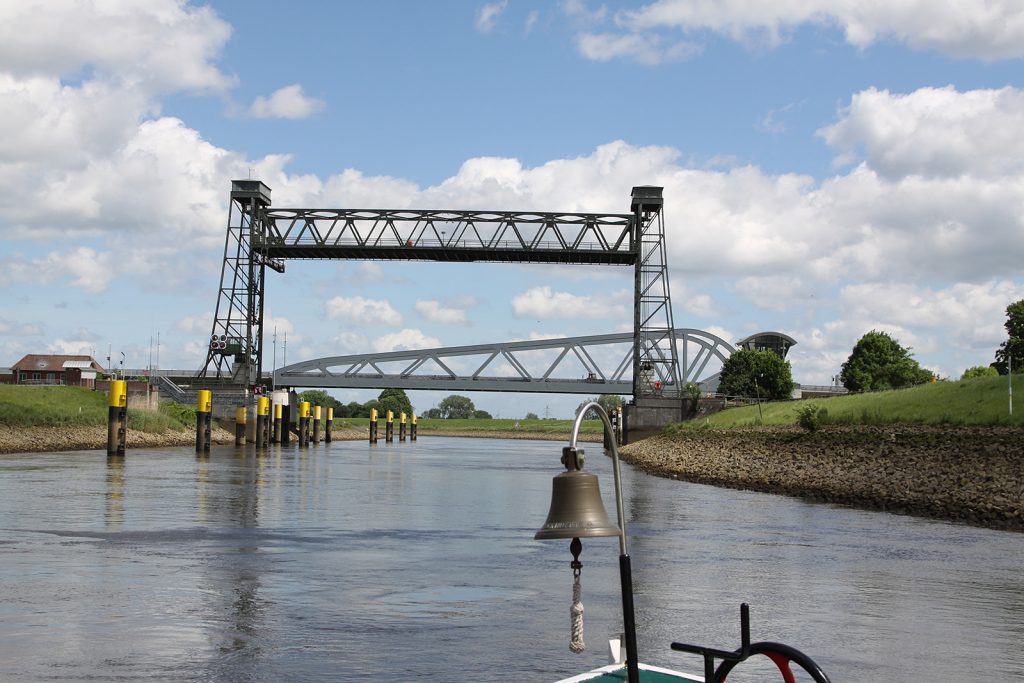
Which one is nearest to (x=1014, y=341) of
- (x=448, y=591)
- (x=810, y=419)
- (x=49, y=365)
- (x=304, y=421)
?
(x=810, y=419)

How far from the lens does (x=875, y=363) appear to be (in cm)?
12825

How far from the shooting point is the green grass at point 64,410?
63.9 m

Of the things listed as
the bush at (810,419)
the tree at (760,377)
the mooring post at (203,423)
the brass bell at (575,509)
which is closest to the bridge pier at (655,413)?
the bush at (810,419)

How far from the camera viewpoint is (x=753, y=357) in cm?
13038

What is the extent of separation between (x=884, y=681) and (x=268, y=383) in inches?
3502

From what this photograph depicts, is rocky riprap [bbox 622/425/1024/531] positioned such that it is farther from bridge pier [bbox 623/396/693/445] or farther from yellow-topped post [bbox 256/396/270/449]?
yellow-topped post [bbox 256/396/270/449]

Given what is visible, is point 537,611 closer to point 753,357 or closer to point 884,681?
point 884,681

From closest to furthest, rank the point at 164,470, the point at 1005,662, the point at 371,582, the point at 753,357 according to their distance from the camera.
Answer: the point at 1005,662 < the point at 371,582 < the point at 164,470 < the point at 753,357

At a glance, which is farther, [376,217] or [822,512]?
[376,217]

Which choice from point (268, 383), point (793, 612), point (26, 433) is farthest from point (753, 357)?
point (793, 612)

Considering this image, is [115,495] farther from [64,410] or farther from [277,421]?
[277,421]

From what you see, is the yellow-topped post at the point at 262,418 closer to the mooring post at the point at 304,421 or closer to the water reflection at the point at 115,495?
the mooring post at the point at 304,421

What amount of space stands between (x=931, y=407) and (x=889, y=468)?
41.3 feet

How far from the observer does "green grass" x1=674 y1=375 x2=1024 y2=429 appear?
146ft
